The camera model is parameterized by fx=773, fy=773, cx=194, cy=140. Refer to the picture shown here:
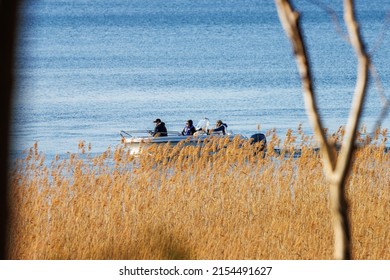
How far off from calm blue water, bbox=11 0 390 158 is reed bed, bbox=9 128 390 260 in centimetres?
140

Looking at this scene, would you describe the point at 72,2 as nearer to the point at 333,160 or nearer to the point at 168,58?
the point at 168,58

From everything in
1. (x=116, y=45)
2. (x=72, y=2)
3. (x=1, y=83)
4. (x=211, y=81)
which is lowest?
(x=1, y=83)

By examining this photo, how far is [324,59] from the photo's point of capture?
5091cm

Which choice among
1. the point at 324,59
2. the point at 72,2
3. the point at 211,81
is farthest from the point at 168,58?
the point at 72,2

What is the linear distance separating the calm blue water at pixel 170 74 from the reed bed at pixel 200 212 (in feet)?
4.59

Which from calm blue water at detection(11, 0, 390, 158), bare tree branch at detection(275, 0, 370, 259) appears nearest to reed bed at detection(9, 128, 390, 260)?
calm blue water at detection(11, 0, 390, 158)

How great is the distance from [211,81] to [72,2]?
80.5m

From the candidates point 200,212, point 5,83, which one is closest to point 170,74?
point 200,212

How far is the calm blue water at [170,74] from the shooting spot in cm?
2536

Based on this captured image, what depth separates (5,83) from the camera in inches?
89.4

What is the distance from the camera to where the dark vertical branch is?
223cm

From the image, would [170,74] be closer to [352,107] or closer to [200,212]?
[200,212]

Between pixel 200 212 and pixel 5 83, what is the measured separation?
500cm

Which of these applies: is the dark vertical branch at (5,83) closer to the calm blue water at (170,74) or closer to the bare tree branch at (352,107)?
the calm blue water at (170,74)
